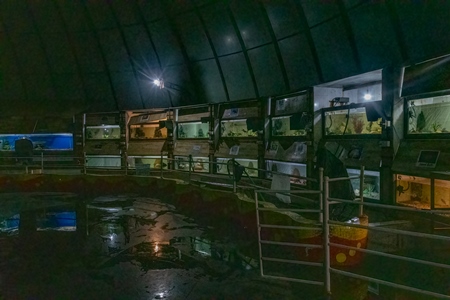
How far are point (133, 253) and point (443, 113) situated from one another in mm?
8539

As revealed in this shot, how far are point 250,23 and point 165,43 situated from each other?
6.43 meters

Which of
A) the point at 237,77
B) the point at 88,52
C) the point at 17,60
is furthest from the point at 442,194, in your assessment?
the point at 17,60

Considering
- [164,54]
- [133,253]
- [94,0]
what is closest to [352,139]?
[133,253]

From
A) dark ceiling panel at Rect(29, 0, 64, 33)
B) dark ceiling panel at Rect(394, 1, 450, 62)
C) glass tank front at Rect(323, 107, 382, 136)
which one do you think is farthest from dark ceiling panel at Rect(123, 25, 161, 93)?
dark ceiling panel at Rect(394, 1, 450, 62)

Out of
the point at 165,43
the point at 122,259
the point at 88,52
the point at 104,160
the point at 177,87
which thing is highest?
the point at 88,52

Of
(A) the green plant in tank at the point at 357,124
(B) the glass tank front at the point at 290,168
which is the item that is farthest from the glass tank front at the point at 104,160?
(A) the green plant in tank at the point at 357,124

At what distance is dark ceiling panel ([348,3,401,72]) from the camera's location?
31.7ft

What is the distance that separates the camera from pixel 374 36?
402 inches

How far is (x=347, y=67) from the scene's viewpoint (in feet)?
37.6

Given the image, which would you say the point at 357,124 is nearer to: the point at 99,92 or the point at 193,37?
the point at 193,37

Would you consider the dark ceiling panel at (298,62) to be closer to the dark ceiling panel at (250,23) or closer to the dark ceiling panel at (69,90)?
the dark ceiling panel at (250,23)

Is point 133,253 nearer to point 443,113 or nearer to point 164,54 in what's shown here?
point 443,113

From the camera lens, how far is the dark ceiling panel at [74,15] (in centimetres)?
2091

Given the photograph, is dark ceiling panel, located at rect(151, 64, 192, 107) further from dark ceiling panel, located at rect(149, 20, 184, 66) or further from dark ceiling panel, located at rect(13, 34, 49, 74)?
dark ceiling panel, located at rect(13, 34, 49, 74)
